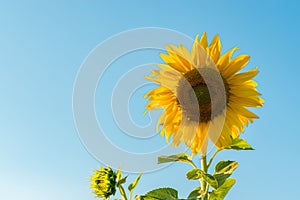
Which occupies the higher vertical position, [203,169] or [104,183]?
[104,183]

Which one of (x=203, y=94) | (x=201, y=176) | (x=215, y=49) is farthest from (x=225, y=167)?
(x=215, y=49)

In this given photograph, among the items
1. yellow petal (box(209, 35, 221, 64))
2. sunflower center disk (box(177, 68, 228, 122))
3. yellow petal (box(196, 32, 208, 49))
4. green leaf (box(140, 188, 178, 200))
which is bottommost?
green leaf (box(140, 188, 178, 200))

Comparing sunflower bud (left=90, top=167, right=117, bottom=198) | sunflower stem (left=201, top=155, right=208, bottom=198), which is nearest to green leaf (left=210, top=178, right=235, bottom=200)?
sunflower stem (left=201, top=155, right=208, bottom=198)

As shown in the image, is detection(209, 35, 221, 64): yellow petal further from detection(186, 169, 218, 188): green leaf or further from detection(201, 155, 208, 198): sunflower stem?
detection(186, 169, 218, 188): green leaf

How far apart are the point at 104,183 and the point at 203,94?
994 millimetres

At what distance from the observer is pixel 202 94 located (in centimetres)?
301

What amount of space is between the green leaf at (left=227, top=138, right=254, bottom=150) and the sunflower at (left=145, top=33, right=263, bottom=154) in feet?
0.60

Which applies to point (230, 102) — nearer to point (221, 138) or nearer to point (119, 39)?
point (221, 138)

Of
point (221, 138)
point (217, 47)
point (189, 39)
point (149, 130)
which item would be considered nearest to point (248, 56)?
point (217, 47)

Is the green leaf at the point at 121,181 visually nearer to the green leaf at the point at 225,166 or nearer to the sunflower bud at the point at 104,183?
the sunflower bud at the point at 104,183

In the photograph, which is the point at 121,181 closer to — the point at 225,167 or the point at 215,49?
the point at 225,167

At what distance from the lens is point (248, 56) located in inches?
113

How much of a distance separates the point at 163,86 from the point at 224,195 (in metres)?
1.04

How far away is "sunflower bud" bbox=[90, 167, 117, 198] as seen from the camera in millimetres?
2953
